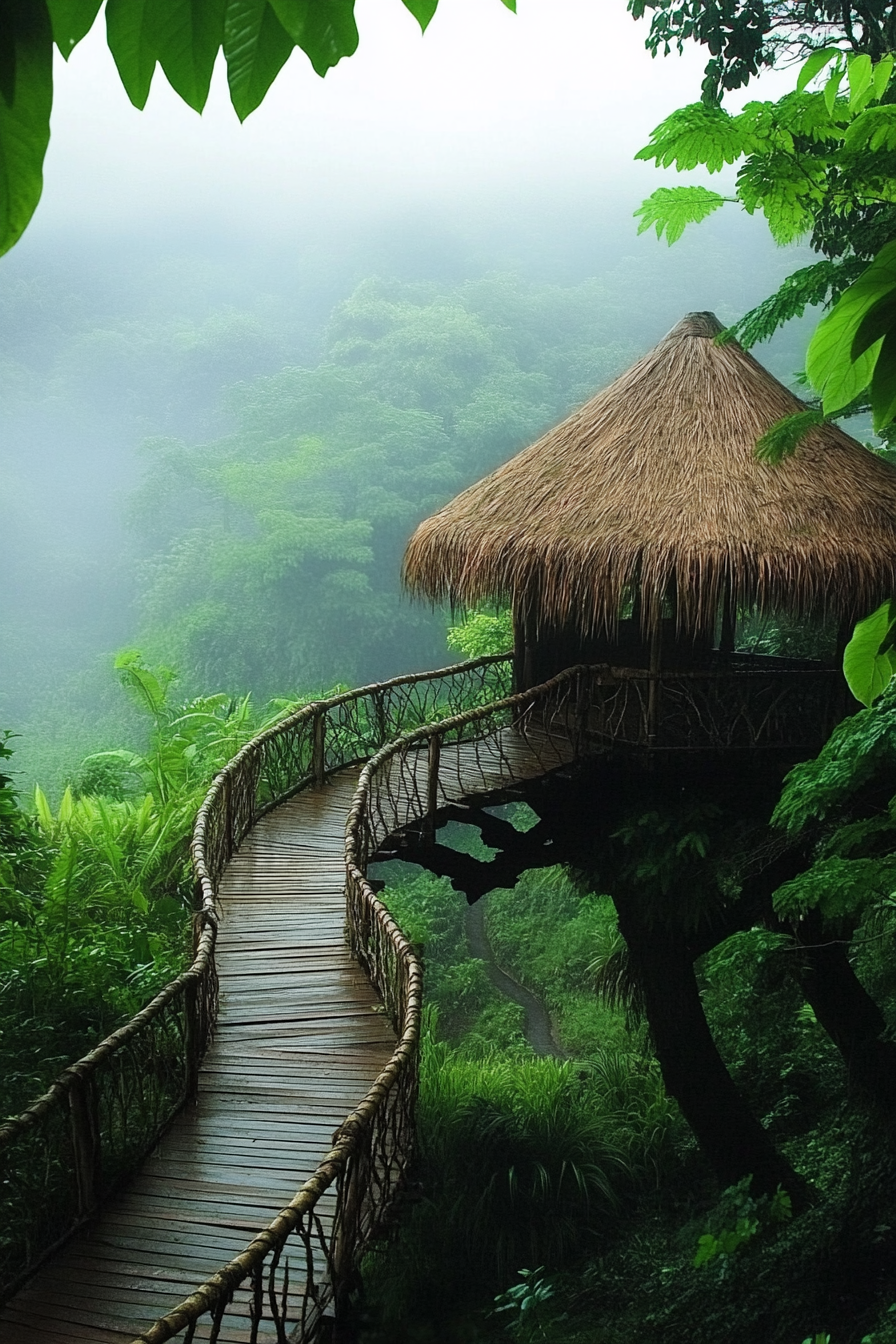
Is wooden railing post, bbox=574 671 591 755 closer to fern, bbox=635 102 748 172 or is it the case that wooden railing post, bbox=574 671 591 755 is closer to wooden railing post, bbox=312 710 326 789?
wooden railing post, bbox=312 710 326 789

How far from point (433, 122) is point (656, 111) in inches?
448

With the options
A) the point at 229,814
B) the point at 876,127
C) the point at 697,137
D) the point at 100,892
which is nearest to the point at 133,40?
the point at 876,127

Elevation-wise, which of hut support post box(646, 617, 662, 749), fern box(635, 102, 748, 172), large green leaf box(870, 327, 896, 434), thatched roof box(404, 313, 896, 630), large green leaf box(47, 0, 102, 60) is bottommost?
hut support post box(646, 617, 662, 749)

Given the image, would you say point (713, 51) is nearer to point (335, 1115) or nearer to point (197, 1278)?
point (335, 1115)

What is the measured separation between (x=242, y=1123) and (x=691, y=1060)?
14.0ft

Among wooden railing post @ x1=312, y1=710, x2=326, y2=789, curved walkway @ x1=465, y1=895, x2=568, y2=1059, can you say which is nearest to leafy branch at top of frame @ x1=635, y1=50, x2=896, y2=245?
wooden railing post @ x1=312, y1=710, x2=326, y2=789

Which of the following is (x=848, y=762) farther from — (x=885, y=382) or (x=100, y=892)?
(x=100, y=892)

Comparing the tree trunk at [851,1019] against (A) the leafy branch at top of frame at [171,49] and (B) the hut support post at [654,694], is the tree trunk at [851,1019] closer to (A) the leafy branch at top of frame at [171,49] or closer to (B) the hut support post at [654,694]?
(B) the hut support post at [654,694]

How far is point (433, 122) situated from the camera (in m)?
51.0

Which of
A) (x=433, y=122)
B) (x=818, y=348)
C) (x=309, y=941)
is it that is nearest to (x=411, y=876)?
(x=309, y=941)

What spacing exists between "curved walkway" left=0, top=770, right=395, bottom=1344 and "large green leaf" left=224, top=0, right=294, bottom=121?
326 centimetres

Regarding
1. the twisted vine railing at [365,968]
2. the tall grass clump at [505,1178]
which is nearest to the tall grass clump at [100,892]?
the twisted vine railing at [365,968]

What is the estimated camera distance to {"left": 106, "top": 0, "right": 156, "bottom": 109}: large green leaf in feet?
1.56

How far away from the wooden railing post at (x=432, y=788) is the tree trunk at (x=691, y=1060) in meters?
1.63
